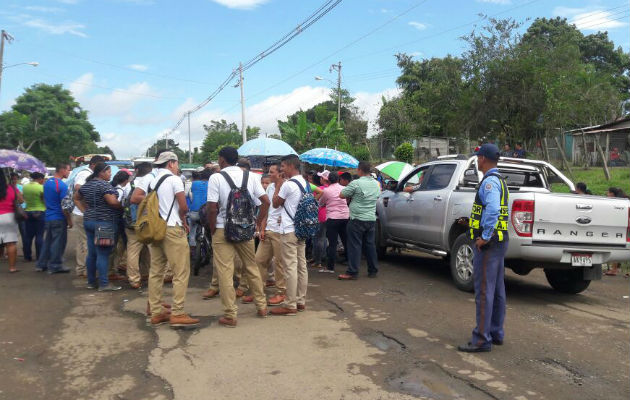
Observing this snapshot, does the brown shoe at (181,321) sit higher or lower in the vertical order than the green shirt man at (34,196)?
lower

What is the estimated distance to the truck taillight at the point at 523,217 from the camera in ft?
20.7

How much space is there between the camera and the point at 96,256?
7.47 m

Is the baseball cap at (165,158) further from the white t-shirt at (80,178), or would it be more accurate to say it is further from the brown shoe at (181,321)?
the white t-shirt at (80,178)

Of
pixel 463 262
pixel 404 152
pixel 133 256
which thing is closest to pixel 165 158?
pixel 133 256

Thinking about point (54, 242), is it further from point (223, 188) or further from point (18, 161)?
point (223, 188)

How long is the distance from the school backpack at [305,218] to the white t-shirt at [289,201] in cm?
3

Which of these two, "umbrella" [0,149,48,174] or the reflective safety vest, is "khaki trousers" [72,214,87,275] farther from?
the reflective safety vest

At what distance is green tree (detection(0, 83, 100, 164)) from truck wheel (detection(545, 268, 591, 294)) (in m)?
42.7

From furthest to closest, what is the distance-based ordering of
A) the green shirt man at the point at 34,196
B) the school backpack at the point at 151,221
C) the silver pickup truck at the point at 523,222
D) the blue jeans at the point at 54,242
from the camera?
the green shirt man at the point at 34,196 < the blue jeans at the point at 54,242 < the silver pickup truck at the point at 523,222 < the school backpack at the point at 151,221

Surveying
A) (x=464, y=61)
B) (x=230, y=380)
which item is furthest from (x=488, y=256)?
(x=464, y=61)

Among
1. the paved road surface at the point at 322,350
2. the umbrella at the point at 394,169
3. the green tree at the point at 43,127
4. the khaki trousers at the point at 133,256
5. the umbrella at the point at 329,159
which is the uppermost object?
the green tree at the point at 43,127

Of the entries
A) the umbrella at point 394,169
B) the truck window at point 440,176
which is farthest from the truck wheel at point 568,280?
the umbrella at point 394,169

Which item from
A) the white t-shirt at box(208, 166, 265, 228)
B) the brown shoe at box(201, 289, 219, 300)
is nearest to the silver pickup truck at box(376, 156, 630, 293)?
the white t-shirt at box(208, 166, 265, 228)

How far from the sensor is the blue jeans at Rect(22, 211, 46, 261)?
9.45m
